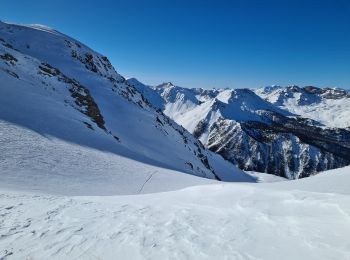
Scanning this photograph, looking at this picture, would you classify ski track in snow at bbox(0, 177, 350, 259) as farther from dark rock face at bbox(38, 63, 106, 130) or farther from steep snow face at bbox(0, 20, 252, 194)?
dark rock face at bbox(38, 63, 106, 130)

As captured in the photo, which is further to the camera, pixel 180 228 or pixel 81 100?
pixel 81 100

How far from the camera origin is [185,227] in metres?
8.10

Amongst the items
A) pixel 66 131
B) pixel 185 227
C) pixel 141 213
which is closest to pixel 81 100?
pixel 66 131

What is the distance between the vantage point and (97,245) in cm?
684

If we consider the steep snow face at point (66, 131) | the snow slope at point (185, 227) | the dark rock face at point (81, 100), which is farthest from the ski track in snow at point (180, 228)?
the dark rock face at point (81, 100)

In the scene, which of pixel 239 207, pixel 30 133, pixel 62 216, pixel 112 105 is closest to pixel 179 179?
pixel 30 133

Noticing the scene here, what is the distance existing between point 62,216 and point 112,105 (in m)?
54.1

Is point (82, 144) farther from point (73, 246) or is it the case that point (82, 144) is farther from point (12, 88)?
point (73, 246)

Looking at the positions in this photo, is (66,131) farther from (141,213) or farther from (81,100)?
(141,213)

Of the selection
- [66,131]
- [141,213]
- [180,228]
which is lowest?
[141,213]

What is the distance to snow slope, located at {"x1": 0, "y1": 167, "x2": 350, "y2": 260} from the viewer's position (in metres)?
6.43

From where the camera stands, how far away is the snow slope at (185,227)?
643 cm

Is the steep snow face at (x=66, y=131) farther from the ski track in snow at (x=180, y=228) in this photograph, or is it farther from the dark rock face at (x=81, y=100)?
the ski track in snow at (x=180, y=228)

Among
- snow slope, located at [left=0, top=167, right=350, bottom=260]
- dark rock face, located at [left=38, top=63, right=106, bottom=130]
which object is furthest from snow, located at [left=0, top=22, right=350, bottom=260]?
dark rock face, located at [left=38, top=63, right=106, bottom=130]
